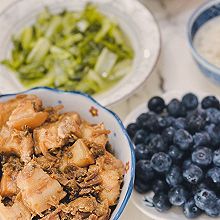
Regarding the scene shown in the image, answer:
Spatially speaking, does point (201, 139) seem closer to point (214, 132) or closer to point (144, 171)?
point (214, 132)

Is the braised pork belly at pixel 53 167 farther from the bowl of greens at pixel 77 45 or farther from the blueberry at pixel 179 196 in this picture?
the bowl of greens at pixel 77 45

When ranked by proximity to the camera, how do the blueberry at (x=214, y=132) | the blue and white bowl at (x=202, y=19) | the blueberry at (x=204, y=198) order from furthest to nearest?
the blue and white bowl at (x=202, y=19)
the blueberry at (x=214, y=132)
the blueberry at (x=204, y=198)

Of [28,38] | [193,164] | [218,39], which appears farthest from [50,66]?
[193,164]

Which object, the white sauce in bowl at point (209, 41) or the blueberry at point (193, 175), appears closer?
the blueberry at point (193, 175)

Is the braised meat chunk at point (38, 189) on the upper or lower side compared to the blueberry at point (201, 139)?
upper

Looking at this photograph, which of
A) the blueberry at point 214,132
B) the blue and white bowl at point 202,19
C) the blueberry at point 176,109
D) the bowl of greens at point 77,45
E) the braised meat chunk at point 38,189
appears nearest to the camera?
the braised meat chunk at point 38,189

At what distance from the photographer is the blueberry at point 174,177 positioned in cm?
117

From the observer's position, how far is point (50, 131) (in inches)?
42.4

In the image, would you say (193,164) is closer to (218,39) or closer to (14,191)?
(14,191)

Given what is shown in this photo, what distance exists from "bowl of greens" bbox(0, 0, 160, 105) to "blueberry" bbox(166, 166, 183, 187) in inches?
14.0

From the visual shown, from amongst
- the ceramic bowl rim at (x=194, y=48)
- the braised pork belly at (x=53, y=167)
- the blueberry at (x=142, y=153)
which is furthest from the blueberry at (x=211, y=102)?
the braised pork belly at (x=53, y=167)

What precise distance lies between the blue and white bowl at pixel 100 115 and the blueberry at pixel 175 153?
0.15 metres

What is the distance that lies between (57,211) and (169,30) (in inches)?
37.1

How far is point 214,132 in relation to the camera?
1.23 metres
